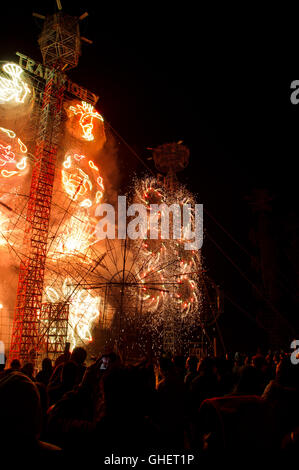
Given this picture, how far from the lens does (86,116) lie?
734 inches

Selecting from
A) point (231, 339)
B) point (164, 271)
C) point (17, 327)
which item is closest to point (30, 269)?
point (17, 327)

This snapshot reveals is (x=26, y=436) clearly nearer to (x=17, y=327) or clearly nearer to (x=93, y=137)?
(x=17, y=327)

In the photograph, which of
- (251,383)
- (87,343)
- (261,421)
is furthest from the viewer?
(87,343)

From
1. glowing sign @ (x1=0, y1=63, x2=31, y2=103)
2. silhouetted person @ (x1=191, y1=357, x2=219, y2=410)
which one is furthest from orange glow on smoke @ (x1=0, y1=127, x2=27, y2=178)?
silhouetted person @ (x1=191, y1=357, x2=219, y2=410)

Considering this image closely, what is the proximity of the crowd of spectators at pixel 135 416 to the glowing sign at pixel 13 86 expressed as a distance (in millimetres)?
15324

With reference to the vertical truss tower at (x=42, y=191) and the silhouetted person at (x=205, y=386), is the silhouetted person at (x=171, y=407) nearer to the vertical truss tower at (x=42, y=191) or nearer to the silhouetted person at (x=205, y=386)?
the silhouetted person at (x=205, y=386)

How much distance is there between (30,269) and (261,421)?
446 inches

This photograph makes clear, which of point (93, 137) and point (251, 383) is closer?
point (251, 383)

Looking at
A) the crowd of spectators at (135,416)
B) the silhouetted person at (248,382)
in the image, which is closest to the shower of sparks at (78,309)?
the crowd of spectators at (135,416)

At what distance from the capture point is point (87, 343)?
658 inches

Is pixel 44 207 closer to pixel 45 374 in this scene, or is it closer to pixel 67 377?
pixel 45 374

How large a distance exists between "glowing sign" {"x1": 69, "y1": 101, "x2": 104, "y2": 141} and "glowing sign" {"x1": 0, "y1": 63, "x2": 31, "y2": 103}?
2.79 metres

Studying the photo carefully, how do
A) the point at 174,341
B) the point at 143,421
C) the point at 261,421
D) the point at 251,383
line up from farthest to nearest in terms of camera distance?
1. the point at 174,341
2. the point at 251,383
3. the point at 261,421
4. the point at 143,421
